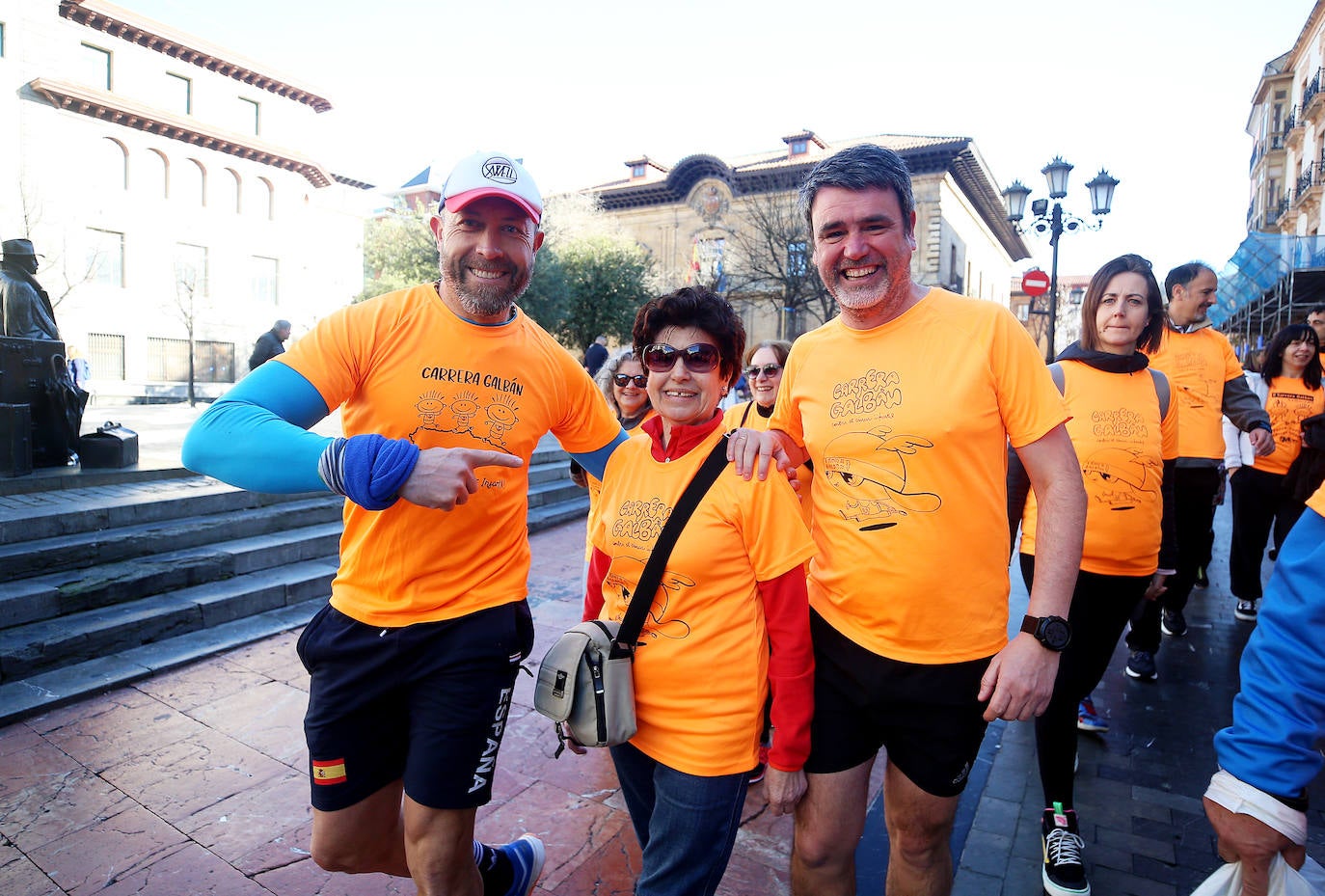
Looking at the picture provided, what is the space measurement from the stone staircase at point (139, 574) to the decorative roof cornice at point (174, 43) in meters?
32.4

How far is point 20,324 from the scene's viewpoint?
731 centimetres

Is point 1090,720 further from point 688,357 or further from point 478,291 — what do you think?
point 478,291

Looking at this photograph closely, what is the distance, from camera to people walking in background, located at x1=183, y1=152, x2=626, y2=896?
201 cm

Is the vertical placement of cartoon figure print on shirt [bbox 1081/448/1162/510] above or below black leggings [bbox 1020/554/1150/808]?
above

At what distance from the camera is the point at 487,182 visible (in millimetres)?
2107

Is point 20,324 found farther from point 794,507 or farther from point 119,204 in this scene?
point 119,204

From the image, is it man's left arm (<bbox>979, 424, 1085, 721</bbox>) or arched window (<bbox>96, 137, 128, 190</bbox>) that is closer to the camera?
man's left arm (<bbox>979, 424, 1085, 721</bbox>)

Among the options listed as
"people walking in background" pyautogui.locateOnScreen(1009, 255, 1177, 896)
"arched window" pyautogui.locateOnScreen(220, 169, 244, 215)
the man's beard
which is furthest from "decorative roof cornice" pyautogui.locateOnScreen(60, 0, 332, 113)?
"people walking in background" pyautogui.locateOnScreen(1009, 255, 1177, 896)

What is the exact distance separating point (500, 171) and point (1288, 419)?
606 cm

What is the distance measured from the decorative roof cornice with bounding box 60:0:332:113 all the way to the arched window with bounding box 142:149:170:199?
4531mm

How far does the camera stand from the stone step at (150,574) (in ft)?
15.2

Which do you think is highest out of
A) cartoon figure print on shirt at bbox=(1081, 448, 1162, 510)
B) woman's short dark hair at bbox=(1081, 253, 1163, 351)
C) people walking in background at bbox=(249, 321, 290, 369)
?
people walking in background at bbox=(249, 321, 290, 369)

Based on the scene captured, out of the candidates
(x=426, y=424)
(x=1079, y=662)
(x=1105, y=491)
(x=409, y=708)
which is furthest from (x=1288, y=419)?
(x=409, y=708)

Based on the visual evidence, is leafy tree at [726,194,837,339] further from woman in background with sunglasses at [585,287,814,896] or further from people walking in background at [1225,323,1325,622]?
woman in background with sunglasses at [585,287,814,896]
